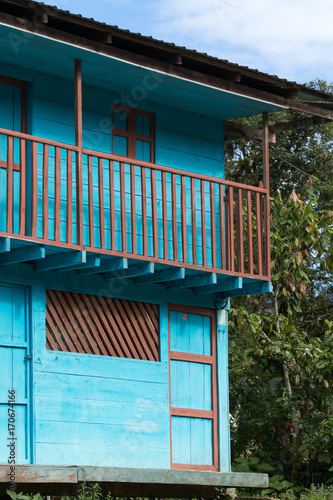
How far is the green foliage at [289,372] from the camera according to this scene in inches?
659

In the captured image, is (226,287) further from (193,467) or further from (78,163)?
(78,163)

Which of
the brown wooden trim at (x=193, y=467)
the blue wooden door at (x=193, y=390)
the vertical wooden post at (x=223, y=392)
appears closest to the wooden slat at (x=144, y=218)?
the blue wooden door at (x=193, y=390)

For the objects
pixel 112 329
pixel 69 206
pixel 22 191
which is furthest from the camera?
pixel 112 329

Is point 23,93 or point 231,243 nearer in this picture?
point 23,93

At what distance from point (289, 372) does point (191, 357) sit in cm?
428

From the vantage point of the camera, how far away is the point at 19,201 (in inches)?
455

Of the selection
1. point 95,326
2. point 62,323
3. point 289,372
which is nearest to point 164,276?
point 95,326

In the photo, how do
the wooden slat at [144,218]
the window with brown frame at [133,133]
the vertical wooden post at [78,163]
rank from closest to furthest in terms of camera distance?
1. the vertical wooden post at [78,163]
2. the wooden slat at [144,218]
3. the window with brown frame at [133,133]

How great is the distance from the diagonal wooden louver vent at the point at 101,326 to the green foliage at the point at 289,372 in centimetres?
339

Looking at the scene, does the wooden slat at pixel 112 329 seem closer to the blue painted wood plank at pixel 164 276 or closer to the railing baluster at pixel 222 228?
the blue painted wood plank at pixel 164 276

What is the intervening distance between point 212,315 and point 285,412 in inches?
153

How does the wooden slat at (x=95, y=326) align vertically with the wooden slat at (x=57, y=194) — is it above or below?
below

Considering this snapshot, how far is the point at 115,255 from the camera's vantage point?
12.2m

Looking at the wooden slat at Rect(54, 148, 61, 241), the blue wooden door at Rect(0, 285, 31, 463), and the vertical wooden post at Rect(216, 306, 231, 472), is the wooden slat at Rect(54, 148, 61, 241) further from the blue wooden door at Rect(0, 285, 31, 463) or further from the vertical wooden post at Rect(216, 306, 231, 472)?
the vertical wooden post at Rect(216, 306, 231, 472)
